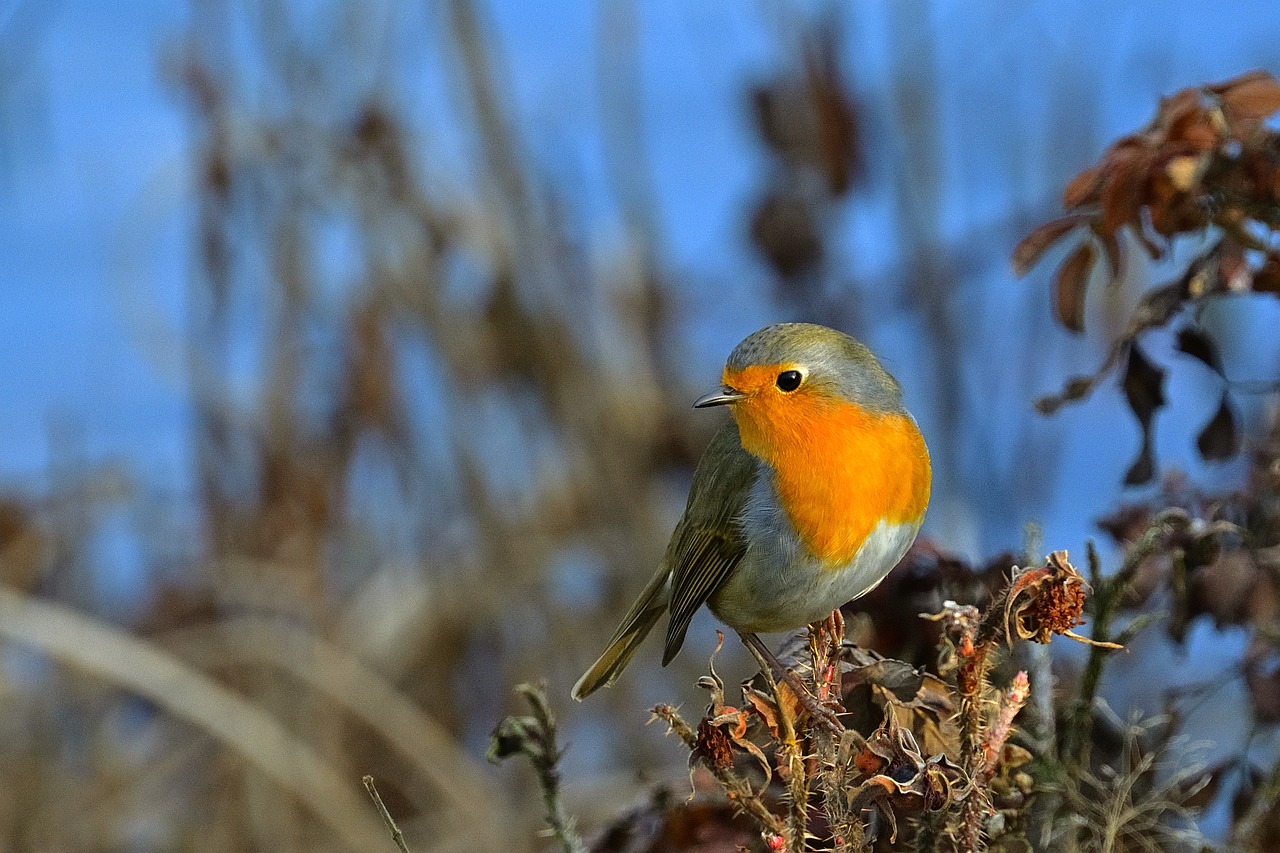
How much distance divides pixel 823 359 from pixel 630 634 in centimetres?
59

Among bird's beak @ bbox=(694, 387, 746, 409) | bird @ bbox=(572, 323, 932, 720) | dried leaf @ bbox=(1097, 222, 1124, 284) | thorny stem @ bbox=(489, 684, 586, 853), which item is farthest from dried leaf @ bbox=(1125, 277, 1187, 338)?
thorny stem @ bbox=(489, 684, 586, 853)

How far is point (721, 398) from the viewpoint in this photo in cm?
212

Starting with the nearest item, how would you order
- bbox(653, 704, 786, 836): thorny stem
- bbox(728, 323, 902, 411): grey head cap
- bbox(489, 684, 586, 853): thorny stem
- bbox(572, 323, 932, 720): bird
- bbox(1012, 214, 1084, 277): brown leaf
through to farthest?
bbox(489, 684, 586, 853): thorny stem → bbox(653, 704, 786, 836): thorny stem → bbox(1012, 214, 1084, 277): brown leaf → bbox(572, 323, 932, 720): bird → bbox(728, 323, 902, 411): grey head cap

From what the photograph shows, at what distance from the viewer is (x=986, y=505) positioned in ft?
13.8

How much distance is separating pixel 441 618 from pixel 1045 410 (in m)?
3.55

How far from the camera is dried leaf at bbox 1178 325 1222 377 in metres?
1.88

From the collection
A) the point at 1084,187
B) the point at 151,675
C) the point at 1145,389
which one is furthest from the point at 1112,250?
the point at 151,675

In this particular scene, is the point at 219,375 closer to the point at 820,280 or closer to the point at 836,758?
the point at 820,280

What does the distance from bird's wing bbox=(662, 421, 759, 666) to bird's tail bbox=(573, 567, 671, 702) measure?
0.07 metres

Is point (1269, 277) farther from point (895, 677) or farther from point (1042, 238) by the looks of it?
point (895, 677)

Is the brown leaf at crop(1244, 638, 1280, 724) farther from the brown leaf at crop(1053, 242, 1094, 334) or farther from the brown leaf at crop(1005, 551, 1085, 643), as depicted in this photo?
the brown leaf at crop(1005, 551, 1085, 643)

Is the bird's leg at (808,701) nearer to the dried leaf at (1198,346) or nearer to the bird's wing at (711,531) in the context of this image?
the bird's wing at (711,531)

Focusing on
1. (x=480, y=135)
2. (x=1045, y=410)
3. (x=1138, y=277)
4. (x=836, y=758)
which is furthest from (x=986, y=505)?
(x=836, y=758)

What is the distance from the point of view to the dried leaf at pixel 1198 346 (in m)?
1.88
